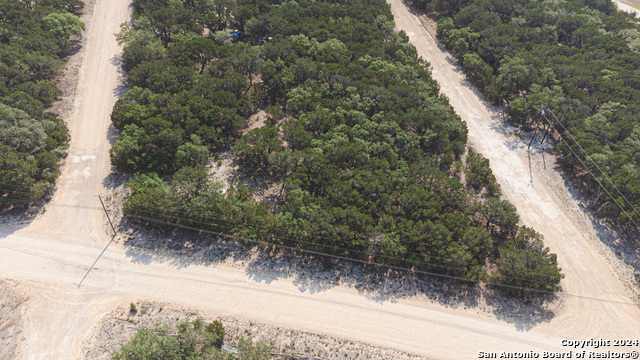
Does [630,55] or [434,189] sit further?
[630,55]

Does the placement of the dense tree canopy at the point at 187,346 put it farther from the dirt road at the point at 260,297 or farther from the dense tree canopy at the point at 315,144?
the dense tree canopy at the point at 315,144

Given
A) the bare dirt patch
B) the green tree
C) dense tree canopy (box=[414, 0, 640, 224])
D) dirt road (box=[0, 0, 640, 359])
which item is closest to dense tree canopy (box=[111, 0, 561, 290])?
dirt road (box=[0, 0, 640, 359])

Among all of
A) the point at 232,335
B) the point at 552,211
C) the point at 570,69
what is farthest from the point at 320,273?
the point at 570,69

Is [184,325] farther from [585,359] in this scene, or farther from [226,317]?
[585,359]

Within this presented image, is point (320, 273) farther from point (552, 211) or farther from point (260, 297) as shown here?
point (552, 211)

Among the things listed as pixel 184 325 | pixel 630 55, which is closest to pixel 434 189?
pixel 184 325

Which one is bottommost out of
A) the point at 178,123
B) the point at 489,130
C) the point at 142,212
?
the point at 142,212

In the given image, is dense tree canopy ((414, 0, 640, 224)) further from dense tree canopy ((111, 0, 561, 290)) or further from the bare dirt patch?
the bare dirt patch
